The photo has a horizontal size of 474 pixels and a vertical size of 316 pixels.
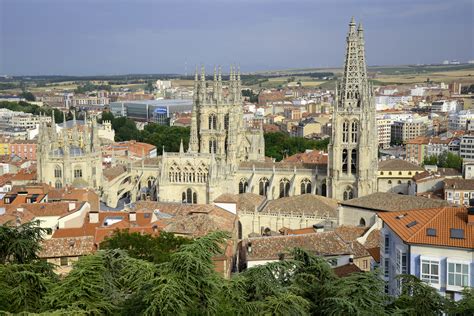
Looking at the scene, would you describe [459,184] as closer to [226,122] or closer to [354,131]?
[354,131]

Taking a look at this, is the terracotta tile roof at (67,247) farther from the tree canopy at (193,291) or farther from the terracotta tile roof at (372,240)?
the terracotta tile roof at (372,240)

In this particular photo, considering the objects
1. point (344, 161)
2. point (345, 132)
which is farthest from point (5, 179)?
point (345, 132)

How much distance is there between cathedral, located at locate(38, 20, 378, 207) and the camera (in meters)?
67.3

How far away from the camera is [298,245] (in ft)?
139

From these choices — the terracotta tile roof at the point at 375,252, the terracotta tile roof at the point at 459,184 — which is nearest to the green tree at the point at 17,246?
the terracotta tile roof at the point at 375,252

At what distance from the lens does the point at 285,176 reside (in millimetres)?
70625

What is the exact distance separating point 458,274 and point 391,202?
25204 mm

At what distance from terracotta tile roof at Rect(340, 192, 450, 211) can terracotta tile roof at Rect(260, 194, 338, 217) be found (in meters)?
2.68

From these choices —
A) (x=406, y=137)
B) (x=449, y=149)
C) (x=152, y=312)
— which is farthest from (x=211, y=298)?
(x=406, y=137)

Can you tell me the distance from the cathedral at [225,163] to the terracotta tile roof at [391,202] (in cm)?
972

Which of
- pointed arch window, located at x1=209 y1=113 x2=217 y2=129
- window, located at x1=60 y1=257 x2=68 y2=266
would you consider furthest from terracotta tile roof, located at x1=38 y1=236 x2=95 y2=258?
pointed arch window, located at x1=209 y1=113 x2=217 y2=129

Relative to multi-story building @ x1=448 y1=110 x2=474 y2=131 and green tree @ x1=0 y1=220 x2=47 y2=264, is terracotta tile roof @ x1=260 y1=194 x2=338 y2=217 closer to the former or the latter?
green tree @ x1=0 y1=220 x2=47 y2=264

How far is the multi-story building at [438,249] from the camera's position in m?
30.1

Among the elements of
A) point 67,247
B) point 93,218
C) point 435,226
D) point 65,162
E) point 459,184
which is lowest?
point 459,184
